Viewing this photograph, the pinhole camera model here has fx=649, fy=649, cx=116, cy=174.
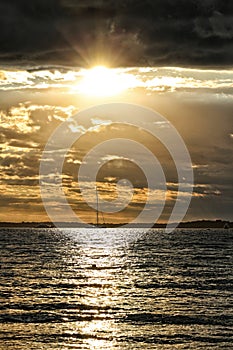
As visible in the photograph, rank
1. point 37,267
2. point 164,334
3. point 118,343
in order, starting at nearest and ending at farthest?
point 118,343
point 164,334
point 37,267

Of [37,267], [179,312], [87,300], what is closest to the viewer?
[179,312]

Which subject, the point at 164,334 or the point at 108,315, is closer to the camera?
the point at 164,334

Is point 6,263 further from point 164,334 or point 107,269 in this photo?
point 164,334

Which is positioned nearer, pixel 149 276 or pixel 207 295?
pixel 207 295

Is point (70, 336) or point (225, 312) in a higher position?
point (225, 312)

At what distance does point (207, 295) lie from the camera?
84062 millimetres

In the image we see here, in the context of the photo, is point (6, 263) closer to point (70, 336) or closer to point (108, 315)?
point (108, 315)

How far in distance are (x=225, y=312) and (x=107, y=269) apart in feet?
216

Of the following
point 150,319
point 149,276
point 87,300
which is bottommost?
point 150,319

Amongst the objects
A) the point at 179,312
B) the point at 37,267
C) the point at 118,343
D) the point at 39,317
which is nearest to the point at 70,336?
the point at 118,343

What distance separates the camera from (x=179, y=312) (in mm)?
69312

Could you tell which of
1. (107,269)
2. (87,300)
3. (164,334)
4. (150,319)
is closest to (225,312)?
(150,319)

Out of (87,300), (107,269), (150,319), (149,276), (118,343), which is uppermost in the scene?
(107,269)

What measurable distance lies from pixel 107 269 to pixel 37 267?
1429 cm
